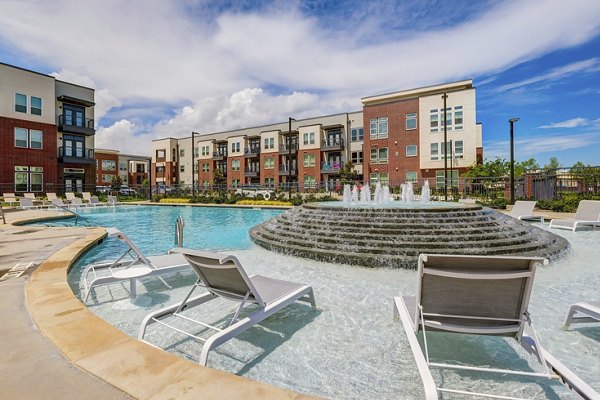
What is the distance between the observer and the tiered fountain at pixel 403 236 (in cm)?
685

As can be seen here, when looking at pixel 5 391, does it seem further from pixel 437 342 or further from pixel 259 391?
pixel 437 342

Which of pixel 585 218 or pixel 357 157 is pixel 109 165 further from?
pixel 585 218

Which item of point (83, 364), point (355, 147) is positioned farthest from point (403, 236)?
point (355, 147)

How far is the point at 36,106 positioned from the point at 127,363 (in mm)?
41217

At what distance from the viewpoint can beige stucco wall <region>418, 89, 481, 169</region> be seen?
3253 centimetres

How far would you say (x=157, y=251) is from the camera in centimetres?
880

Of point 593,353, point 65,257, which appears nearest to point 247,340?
point 593,353

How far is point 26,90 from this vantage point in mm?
31312

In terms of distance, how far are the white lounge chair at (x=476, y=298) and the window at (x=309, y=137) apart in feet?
139

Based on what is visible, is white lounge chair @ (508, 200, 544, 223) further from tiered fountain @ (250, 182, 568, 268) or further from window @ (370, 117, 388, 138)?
window @ (370, 117, 388, 138)

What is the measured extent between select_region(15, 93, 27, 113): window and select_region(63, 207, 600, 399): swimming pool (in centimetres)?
3616

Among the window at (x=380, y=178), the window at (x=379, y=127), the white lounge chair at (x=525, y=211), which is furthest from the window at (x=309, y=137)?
the white lounge chair at (x=525, y=211)

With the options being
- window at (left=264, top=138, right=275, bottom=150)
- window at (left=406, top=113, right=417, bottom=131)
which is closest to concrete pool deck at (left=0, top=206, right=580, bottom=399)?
window at (left=406, top=113, right=417, bottom=131)

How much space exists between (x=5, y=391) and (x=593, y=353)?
5.13m
